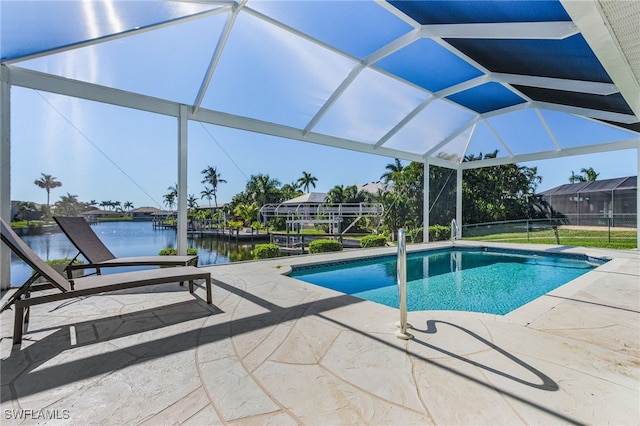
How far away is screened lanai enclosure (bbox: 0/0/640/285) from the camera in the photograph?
4035 mm

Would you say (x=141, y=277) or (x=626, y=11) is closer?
(x=626, y=11)

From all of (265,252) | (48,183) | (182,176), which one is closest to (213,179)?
(265,252)

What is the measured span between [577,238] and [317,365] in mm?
15213

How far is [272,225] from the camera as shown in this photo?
24.0 m

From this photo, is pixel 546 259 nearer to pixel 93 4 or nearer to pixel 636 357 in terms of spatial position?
pixel 636 357

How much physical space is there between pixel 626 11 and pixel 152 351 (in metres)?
5.24

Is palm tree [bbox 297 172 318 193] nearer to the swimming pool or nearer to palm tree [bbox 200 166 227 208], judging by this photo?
palm tree [bbox 200 166 227 208]

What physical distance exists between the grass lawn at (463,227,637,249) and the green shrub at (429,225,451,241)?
0.94 metres

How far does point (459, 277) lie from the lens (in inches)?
A: 289

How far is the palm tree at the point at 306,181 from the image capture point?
143 ft

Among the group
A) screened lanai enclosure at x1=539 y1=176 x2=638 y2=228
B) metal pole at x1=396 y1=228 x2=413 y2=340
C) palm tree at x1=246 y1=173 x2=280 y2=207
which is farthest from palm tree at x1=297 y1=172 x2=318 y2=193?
metal pole at x1=396 y1=228 x2=413 y2=340

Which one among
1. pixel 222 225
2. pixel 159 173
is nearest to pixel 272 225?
pixel 222 225

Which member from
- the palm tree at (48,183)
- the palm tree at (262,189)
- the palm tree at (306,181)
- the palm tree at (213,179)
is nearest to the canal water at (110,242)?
the palm tree at (48,183)

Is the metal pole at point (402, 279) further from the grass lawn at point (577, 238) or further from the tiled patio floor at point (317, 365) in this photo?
the grass lawn at point (577, 238)
